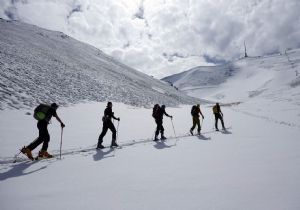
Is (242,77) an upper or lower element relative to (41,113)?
upper

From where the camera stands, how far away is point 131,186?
233 inches

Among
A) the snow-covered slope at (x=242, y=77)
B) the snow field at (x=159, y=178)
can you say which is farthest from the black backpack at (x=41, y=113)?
the snow-covered slope at (x=242, y=77)

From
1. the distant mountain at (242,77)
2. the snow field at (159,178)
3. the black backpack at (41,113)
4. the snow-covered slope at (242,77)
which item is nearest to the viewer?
the snow field at (159,178)

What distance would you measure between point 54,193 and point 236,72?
612 feet

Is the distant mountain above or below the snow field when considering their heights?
above

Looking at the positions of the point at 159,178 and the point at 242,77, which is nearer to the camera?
the point at 159,178

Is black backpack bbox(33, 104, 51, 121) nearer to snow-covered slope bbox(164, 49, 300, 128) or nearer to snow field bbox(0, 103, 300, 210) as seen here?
snow field bbox(0, 103, 300, 210)

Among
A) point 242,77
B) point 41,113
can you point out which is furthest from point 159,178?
point 242,77

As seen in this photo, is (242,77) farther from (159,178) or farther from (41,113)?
(159,178)

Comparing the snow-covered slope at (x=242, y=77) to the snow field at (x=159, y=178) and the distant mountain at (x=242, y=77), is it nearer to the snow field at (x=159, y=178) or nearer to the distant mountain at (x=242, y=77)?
the distant mountain at (x=242, y=77)

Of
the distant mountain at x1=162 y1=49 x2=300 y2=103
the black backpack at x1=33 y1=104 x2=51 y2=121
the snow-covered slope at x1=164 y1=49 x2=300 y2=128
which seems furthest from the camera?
the distant mountain at x1=162 y1=49 x2=300 y2=103

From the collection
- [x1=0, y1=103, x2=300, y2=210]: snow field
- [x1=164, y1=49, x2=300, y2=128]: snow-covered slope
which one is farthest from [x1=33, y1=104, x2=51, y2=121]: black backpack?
[x1=164, y1=49, x2=300, y2=128]: snow-covered slope

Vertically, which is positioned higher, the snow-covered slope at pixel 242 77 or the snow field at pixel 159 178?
the snow-covered slope at pixel 242 77

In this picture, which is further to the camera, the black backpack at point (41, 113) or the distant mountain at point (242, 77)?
the distant mountain at point (242, 77)
